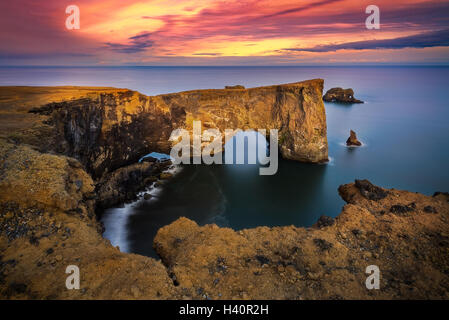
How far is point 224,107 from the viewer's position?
28.3 meters

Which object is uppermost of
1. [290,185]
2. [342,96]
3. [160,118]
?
[342,96]

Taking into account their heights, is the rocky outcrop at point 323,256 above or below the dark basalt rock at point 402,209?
below

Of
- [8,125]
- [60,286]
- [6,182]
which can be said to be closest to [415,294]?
[60,286]

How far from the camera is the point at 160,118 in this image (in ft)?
83.0

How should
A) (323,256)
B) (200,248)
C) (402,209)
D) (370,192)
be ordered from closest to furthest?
(323,256), (200,248), (402,209), (370,192)

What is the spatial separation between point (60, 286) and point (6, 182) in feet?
15.5

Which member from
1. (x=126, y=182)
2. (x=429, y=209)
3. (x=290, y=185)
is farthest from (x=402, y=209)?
(x=126, y=182)

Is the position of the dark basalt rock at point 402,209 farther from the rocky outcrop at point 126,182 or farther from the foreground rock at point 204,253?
the rocky outcrop at point 126,182

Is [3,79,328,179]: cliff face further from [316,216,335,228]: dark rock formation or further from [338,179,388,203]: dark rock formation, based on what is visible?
[316,216,335,228]: dark rock formation

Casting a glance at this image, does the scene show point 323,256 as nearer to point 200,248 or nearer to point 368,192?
point 200,248

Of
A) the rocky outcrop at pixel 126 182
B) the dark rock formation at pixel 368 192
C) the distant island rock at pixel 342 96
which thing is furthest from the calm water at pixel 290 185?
the distant island rock at pixel 342 96

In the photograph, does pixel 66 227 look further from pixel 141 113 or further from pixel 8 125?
pixel 141 113

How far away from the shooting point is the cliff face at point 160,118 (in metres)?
17.9

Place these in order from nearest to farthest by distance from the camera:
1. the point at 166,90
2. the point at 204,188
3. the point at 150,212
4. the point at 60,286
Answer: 1. the point at 60,286
2. the point at 150,212
3. the point at 204,188
4. the point at 166,90
